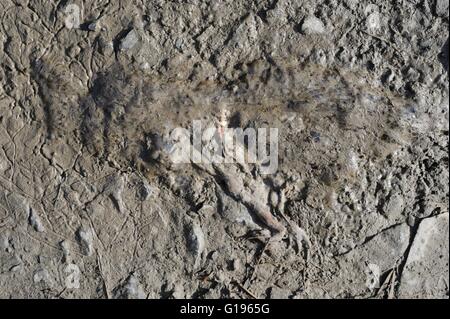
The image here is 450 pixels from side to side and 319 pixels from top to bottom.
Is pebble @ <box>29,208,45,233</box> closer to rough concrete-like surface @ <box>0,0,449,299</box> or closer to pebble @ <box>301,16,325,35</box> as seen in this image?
rough concrete-like surface @ <box>0,0,449,299</box>

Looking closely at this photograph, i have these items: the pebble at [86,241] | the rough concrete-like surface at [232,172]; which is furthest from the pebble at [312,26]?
the pebble at [86,241]

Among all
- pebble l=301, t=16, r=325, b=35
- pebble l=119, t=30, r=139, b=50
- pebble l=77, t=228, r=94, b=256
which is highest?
pebble l=301, t=16, r=325, b=35

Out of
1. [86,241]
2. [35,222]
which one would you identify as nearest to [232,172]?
[86,241]

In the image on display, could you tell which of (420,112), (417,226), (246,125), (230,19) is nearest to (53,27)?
(230,19)

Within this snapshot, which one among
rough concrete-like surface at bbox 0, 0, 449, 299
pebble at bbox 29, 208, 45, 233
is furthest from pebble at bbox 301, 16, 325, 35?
pebble at bbox 29, 208, 45, 233

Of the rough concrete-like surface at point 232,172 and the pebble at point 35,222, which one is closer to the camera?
the rough concrete-like surface at point 232,172

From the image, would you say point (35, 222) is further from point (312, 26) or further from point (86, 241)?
point (312, 26)

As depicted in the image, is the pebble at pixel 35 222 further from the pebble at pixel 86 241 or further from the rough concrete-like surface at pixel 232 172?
the pebble at pixel 86 241

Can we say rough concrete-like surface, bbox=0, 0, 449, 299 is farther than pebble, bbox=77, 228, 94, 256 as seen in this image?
No

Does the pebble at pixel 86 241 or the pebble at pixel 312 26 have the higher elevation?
the pebble at pixel 312 26

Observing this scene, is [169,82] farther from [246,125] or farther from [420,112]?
[420,112]
